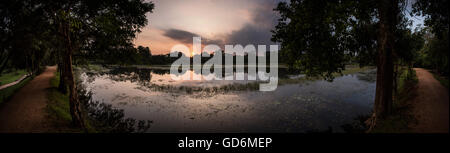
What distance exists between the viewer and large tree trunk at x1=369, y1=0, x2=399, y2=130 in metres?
8.06

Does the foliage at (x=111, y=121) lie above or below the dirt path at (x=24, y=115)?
below

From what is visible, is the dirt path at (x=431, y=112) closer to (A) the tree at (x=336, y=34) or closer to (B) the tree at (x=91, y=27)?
(A) the tree at (x=336, y=34)

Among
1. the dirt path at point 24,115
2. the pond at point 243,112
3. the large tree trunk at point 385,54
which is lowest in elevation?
the pond at point 243,112

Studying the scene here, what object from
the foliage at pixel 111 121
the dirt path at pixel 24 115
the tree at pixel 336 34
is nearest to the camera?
the tree at pixel 336 34

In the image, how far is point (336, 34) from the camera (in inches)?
365

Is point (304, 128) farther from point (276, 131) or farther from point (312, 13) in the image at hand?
point (312, 13)

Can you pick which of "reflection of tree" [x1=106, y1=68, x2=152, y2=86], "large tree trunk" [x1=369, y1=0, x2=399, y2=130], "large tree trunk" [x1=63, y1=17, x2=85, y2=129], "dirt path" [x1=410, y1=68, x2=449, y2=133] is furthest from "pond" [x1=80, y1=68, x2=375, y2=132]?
"reflection of tree" [x1=106, y1=68, x2=152, y2=86]

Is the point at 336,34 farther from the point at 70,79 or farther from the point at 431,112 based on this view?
the point at 70,79

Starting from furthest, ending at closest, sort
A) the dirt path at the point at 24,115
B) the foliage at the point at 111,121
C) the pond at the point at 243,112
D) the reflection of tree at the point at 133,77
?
the reflection of tree at the point at 133,77
the pond at the point at 243,112
the foliage at the point at 111,121
the dirt path at the point at 24,115

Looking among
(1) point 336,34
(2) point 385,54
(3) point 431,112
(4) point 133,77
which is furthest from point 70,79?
(4) point 133,77

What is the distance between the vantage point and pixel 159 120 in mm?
13297

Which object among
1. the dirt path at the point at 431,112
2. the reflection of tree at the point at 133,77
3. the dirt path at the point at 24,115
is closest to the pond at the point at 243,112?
the dirt path at the point at 431,112

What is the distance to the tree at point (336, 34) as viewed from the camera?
7.94 meters

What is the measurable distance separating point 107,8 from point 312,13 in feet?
42.5
